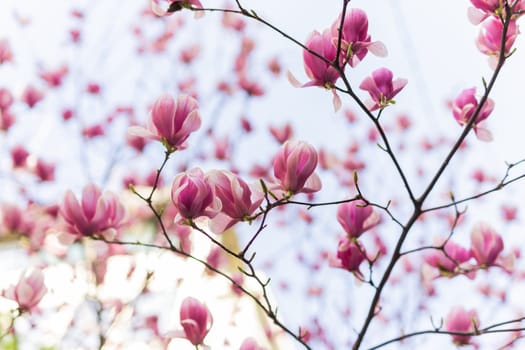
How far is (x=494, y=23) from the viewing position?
0.76 m

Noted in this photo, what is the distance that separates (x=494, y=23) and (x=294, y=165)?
356mm

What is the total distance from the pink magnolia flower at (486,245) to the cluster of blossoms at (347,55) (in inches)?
11.5

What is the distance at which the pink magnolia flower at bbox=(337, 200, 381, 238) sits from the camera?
81 centimetres

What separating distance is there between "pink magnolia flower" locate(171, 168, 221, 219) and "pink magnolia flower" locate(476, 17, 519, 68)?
1.40 feet

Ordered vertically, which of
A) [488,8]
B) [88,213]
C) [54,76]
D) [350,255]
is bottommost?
[88,213]

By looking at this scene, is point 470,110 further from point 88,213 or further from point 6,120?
point 6,120

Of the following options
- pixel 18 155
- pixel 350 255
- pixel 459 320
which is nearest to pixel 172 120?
pixel 350 255

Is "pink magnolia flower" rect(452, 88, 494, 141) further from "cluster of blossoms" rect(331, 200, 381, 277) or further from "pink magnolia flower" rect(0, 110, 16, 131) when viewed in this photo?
"pink magnolia flower" rect(0, 110, 16, 131)

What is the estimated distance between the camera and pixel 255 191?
2.17 feet

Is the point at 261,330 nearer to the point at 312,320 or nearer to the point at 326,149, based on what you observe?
the point at 312,320

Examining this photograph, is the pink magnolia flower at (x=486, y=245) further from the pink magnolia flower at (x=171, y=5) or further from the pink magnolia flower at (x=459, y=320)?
the pink magnolia flower at (x=171, y=5)

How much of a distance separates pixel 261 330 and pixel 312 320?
3.77ft

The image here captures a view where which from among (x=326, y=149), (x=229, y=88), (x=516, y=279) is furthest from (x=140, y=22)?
(x=516, y=279)

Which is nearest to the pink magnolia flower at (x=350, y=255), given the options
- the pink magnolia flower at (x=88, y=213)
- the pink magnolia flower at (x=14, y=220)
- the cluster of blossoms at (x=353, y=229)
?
the cluster of blossoms at (x=353, y=229)
